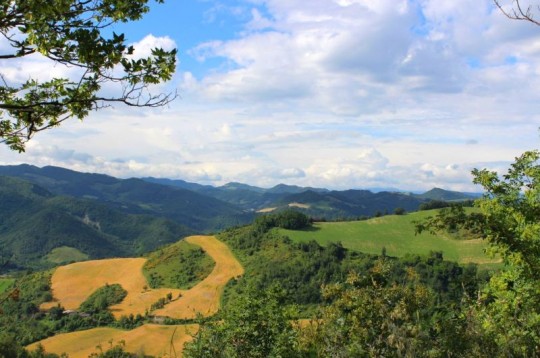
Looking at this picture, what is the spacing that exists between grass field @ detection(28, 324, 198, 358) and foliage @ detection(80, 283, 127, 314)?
584 inches

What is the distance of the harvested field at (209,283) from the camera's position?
122 m

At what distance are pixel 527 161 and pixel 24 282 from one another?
560 feet

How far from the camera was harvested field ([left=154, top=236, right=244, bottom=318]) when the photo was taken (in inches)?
4813

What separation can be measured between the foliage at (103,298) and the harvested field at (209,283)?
1937 centimetres

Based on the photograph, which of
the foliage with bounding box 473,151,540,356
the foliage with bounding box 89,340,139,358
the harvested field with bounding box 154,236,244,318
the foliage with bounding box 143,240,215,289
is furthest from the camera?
the foliage with bounding box 143,240,215,289

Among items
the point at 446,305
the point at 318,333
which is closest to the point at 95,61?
the point at 318,333

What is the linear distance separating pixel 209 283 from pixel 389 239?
6563 centimetres

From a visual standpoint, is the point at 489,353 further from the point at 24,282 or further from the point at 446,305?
the point at 24,282

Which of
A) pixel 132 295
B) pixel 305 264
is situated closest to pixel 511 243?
pixel 305 264

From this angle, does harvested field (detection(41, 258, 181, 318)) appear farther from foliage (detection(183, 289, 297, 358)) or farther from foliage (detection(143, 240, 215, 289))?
foliage (detection(183, 289, 297, 358))

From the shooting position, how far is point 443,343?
7.56 metres

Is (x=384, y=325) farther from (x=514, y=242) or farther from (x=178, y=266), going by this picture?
(x=178, y=266)

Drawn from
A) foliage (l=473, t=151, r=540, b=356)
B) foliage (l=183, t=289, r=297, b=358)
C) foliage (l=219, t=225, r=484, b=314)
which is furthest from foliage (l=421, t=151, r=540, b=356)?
foliage (l=219, t=225, r=484, b=314)

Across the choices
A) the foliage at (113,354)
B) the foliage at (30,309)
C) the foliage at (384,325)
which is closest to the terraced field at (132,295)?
the foliage at (30,309)
